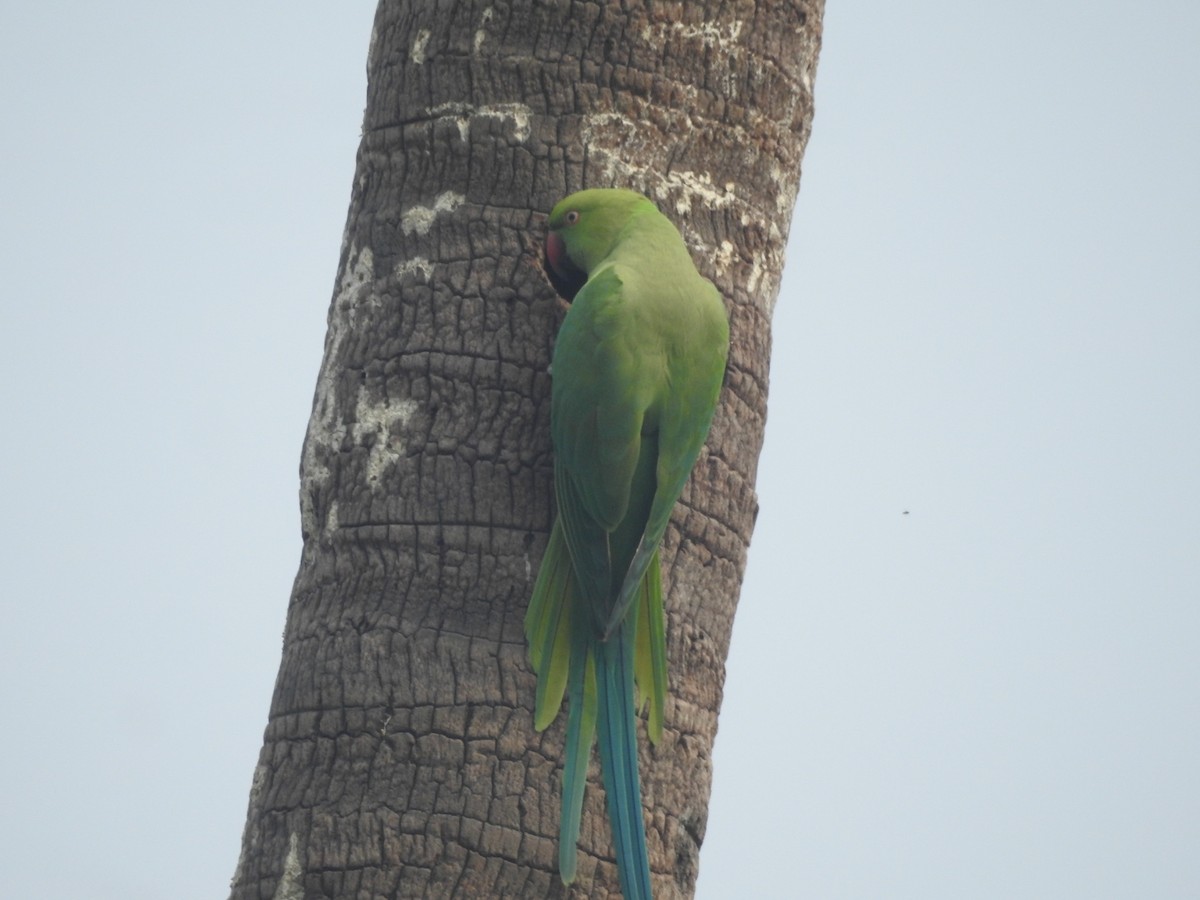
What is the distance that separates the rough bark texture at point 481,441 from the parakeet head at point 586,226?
60 mm

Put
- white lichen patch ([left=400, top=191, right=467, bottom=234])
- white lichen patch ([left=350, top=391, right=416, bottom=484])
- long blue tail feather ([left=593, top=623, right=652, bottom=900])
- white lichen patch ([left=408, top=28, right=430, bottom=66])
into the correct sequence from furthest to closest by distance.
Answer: white lichen patch ([left=408, top=28, right=430, bottom=66])
white lichen patch ([left=400, top=191, right=467, bottom=234])
white lichen patch ([left=350, top=391, right=416, bottom=484])
long blue tail feather ([left=593, top=623, right=652, bottom=900])

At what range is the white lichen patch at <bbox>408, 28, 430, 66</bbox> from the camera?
286 cm

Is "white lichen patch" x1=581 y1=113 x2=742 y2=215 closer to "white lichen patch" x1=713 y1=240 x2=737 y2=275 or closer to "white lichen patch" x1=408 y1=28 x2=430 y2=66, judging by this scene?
"white lichen patch" x1=713 y1=240 x2=737 y2=275

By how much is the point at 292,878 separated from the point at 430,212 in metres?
1.12

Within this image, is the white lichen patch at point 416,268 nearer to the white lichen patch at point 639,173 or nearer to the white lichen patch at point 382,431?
the white lichen patch at point 382,431

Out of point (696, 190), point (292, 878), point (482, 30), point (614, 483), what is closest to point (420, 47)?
point (482, 30)

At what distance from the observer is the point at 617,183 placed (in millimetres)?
2777

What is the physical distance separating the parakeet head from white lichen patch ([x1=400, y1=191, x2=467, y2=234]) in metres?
0.18

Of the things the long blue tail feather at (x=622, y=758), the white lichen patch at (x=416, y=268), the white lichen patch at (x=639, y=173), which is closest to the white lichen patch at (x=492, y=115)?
the white lichen patch at (x=639, y=173)

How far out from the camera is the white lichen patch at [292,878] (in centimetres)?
246

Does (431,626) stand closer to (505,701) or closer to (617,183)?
(505,701)

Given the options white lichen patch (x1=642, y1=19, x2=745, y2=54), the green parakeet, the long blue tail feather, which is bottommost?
the long blue tail feather

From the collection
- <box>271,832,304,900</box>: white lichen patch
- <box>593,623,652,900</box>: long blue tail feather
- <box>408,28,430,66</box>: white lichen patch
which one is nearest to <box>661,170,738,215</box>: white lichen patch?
<box>408,28,430,66</box>: white lichen patch

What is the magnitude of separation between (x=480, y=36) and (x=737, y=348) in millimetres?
707
